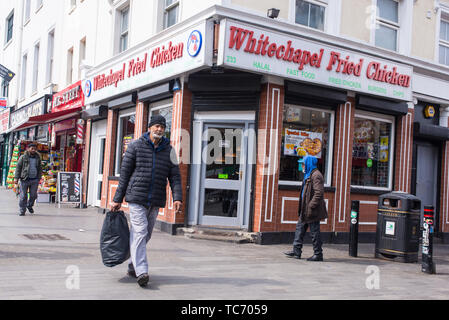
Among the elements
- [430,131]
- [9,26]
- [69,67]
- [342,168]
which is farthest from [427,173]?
[9,26]

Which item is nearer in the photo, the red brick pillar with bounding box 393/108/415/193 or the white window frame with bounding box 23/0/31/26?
the red brick pillar with bounding box 393/108/415/193

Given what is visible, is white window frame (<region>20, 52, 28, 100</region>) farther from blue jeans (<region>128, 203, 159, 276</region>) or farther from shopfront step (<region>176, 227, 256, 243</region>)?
blue jeans (<region>128, 203, 159, 276</region>)

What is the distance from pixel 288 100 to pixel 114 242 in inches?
237

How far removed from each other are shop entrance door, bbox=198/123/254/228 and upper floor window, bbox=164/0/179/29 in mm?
2985

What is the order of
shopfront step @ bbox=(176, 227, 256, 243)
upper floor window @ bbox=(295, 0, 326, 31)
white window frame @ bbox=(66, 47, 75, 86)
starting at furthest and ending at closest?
white window frame @ bbox=(66, 47, 75, 86), upper floor window @ bbox=(295, 0, 326, 31), shopfront step @ bbox=(176, 227, 256, 243)

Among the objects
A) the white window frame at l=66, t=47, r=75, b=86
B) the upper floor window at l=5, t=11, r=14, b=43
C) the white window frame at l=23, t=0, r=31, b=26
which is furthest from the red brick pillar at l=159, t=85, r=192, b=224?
Answer: the upper floor window at l=5, t=11, r=14, b=43

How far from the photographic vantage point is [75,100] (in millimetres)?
17469

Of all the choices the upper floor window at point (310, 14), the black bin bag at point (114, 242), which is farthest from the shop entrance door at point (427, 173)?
the black bin bag at point (114, 242)

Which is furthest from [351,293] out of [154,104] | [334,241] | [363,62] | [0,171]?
[0,171]

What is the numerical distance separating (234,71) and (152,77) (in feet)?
8.03

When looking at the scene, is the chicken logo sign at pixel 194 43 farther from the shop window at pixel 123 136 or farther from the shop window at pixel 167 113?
the shop window at pixel 123 136

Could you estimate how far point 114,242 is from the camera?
5.71 meters

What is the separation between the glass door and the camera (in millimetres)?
10500

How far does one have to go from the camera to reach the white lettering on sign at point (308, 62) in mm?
9523
